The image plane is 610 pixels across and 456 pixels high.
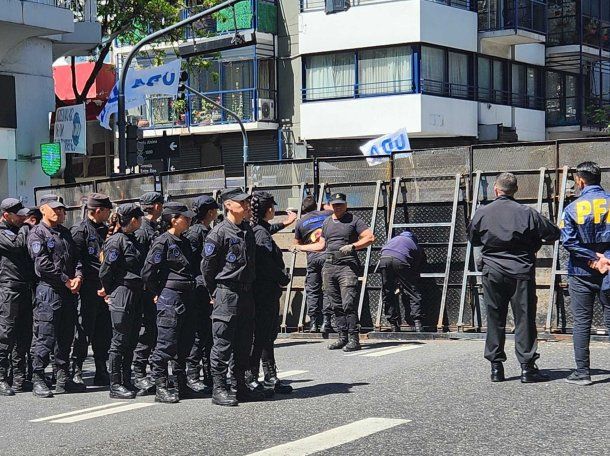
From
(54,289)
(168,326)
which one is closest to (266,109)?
(54,289)

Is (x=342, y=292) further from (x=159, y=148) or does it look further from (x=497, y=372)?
(x=159, y=148)

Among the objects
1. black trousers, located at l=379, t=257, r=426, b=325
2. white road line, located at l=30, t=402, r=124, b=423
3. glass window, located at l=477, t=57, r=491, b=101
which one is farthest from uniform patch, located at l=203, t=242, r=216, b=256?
glass window, located at l=477, t=57, r=491, b=101

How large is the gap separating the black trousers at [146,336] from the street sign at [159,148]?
11225 millimetres

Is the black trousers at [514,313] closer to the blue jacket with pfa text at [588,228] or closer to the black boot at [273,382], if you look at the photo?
the blue jacket with pfa text at [588,228]

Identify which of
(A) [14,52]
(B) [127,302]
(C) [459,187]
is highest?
(A) [14,52]

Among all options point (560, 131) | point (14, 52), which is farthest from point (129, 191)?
point (560, 131)

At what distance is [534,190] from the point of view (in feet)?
50.9

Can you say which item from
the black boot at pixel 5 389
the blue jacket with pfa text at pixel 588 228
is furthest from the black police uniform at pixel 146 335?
the blue jacket with pfa text at pixel 588 228

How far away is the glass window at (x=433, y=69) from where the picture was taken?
3469cm

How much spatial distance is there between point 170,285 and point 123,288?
781mm

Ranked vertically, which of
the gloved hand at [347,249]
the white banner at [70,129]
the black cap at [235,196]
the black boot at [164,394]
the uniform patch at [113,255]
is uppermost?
the white banner at [70,129]

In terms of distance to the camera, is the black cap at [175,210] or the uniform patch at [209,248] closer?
the uniform patch at [209,248]

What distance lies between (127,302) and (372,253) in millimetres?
6535

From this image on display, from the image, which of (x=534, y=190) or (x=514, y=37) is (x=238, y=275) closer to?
(x=534, y=190)
